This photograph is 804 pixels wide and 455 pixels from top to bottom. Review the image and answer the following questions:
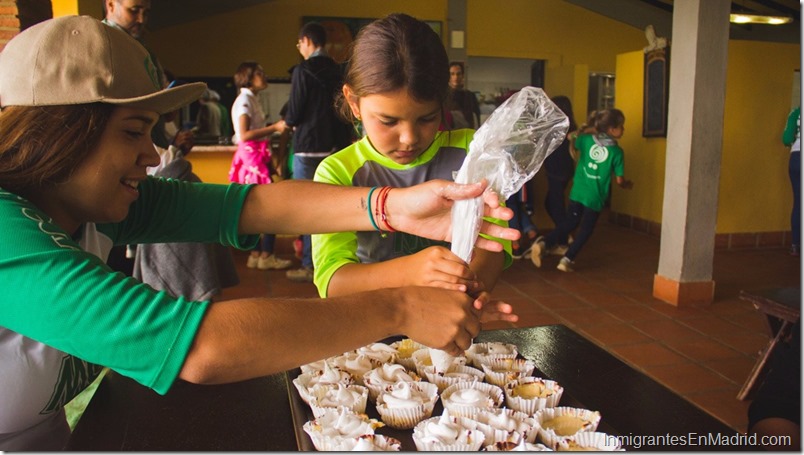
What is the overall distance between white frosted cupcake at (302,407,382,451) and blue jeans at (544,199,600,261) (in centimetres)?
465

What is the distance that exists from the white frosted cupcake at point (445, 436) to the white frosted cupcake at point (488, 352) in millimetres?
327

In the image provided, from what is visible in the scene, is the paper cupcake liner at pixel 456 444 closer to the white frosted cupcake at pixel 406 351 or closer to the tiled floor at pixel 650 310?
the white frosted cupcake at pixel 406 351

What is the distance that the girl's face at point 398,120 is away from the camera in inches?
62.5

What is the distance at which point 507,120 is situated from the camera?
1363 mm

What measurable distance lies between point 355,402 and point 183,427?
0.35 m

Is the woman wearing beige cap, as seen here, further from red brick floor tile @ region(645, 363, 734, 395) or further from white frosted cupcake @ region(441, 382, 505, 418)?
red brick floor tile @ region(645, 363, 734, 395)

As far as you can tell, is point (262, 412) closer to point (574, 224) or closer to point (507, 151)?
point (507, 151)

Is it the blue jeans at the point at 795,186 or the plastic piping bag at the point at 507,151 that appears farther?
the blue jeans at the point at 795,186

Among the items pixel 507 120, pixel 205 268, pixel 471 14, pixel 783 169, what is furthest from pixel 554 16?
pixel 507 120

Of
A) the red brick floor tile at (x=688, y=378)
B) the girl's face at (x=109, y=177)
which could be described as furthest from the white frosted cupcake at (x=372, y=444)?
the red brick floor tile at (x=688, y=378)

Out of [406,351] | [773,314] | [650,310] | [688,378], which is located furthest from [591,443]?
[650,310]

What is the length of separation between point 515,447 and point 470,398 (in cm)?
22

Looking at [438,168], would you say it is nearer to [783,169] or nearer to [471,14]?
[783,169]

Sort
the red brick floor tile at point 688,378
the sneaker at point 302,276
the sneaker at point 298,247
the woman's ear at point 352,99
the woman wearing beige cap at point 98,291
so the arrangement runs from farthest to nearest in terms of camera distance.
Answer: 1. the sneaker at point 298,247
2. the sneaker at point 302,276
3. the red brick floor tile at point 688,378
4. the woman's ear at point 352,99
5. the woman wearing beige cap at point 98,291
